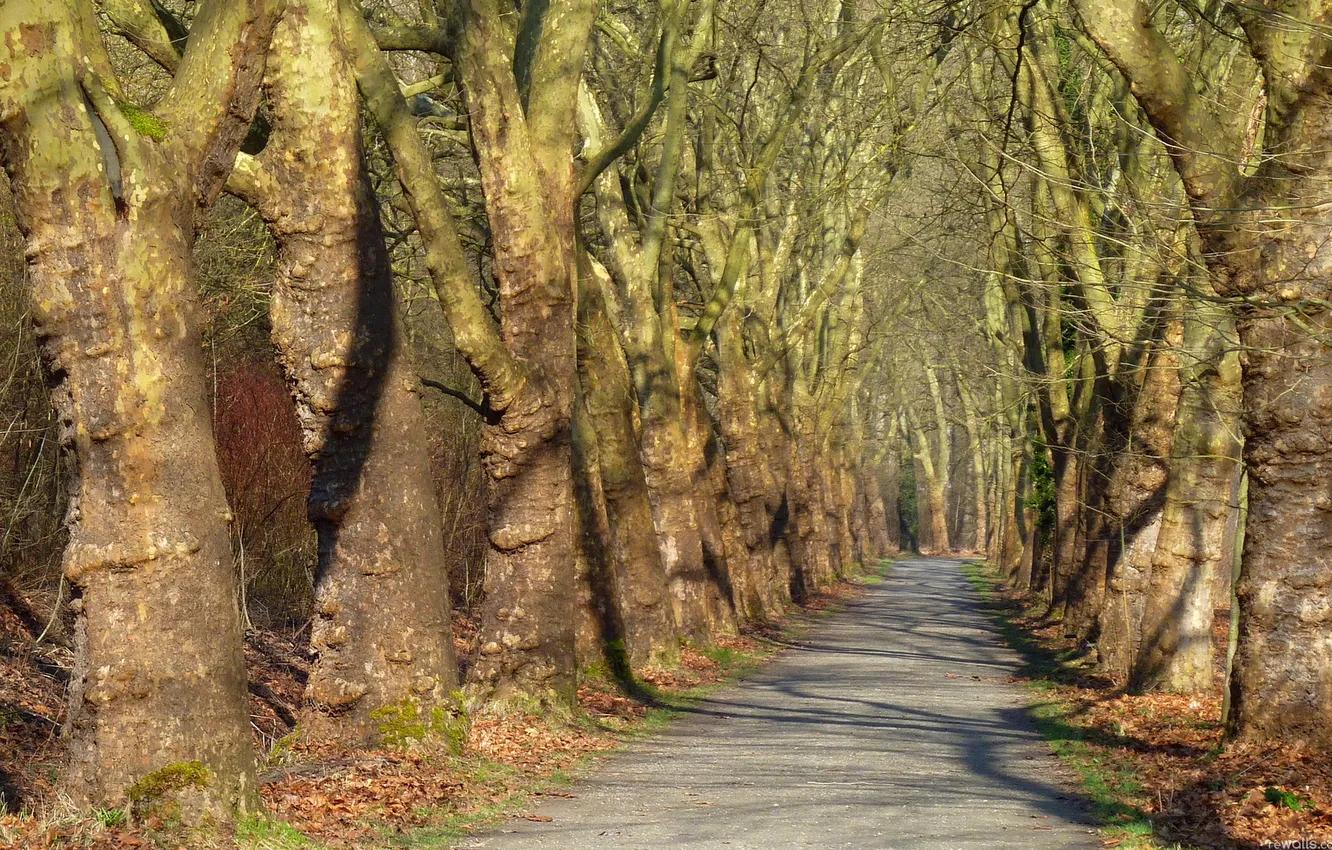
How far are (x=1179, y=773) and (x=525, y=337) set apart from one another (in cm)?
631

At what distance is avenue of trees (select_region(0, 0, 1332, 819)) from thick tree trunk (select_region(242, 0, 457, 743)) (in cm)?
3

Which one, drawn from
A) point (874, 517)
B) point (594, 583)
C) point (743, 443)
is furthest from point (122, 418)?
point (874, 517)

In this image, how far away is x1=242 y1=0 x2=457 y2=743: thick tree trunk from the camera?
992 centimetres

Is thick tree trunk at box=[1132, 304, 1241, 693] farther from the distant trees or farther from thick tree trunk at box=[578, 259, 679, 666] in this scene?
thick tree trunk at box=[578, 259, 679, 666]

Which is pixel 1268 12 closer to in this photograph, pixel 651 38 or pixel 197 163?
pixel 197 163

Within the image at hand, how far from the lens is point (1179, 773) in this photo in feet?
34.1

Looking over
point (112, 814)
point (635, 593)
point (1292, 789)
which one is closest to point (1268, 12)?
point (1292, 789)

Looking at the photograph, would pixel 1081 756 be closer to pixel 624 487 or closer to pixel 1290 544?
pixel 1290 544

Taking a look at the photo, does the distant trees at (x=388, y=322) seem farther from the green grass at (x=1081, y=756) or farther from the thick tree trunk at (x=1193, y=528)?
the thick tree trunk at (x=1193, y=528)

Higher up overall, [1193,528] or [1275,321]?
[1275,321]

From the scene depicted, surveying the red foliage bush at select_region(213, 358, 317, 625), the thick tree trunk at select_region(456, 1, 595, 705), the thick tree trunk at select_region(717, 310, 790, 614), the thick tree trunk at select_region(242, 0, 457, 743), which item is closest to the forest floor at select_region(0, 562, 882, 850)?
the thick tree trunk at select_region(242, 0, 457, 743)

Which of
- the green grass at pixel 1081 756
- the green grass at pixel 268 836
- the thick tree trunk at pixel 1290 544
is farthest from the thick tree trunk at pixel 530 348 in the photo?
the thick tree trunk at pixel 1290 544

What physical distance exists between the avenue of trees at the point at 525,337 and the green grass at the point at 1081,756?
92 cm

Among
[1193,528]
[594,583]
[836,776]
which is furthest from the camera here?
[594,583]
